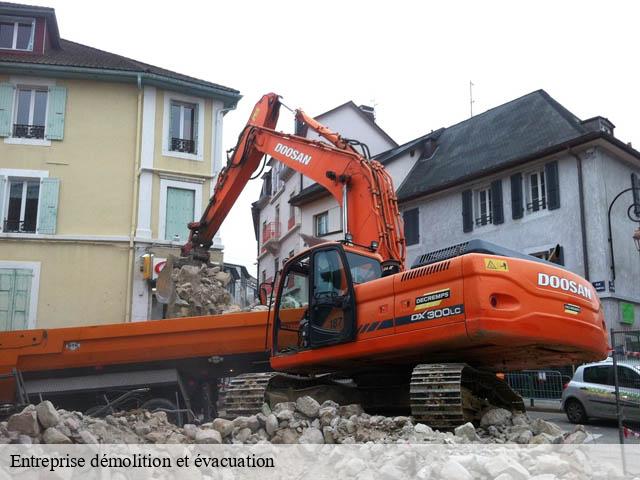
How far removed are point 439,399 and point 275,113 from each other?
8232 mm

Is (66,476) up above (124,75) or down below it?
below

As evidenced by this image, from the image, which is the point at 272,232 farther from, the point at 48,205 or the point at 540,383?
the point at 540,383

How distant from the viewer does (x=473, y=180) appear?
24.1 m

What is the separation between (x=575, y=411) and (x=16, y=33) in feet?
64.7

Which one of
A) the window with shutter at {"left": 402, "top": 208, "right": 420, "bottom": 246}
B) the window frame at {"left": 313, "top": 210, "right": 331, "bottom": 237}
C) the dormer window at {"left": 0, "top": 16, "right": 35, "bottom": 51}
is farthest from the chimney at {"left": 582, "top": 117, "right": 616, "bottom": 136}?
the dormer window at {"left": 0, "top": 16, "right": 35, "bottom": 51}

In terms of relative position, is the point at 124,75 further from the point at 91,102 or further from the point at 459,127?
the point at 459,127

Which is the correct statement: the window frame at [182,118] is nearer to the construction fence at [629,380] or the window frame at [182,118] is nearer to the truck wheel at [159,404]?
the truck wheel at [159,404]

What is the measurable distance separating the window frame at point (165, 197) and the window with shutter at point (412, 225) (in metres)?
9.29

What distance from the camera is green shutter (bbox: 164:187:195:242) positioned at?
19984 millimetres

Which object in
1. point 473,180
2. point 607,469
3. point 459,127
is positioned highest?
point 459,127

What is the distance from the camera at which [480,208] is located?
24.3m

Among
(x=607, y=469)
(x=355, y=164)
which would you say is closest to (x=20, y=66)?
(x=355, y=164)

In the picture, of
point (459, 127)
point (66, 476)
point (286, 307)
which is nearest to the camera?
point (66, 476)

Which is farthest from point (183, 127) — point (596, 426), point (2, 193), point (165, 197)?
point (596, 426)
